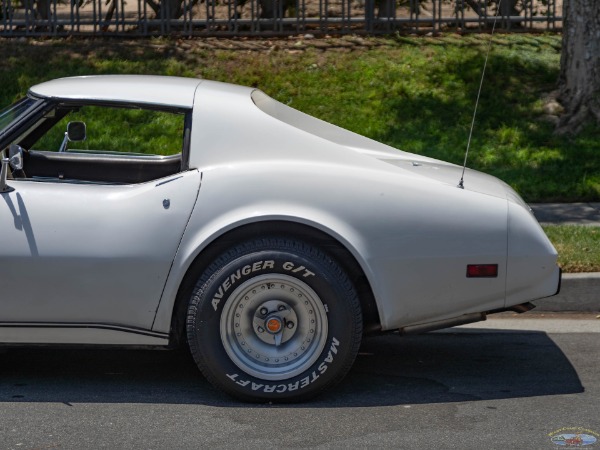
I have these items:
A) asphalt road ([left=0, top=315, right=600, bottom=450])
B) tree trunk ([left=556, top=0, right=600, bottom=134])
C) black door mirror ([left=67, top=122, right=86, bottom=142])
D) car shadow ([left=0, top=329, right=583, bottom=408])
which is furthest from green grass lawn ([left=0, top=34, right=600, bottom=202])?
black door mirror ([left=67, top=122, right=86, bottom=142])

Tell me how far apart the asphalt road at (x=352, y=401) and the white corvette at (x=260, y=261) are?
264mm

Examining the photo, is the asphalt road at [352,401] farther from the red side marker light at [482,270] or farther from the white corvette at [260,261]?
the red side marker light at [482,270]

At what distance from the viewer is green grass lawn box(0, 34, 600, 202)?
36.6 ft

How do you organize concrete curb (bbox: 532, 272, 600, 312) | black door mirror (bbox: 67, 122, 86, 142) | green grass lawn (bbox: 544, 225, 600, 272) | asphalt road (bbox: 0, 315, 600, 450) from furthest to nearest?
green grass lawn (bbox: 544, 225, 600, 272) → concrete curb (bbox: 532, 272, 600, 312) → black door mirror (bbox: 67, 122, 86, 142) → asphalt road (bbox: 0, 315, 600, 450)

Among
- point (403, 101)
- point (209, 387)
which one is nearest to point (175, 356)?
point (209, 387)

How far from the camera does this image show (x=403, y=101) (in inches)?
479

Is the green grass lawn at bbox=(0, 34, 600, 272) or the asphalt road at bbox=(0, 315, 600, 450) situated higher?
the green grass lawn at bbox=(0, 34, 600, 272)

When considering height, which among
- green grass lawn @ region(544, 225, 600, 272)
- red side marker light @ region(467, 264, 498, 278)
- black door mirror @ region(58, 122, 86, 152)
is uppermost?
black door mirror @ region(58, 122, 86, 152)

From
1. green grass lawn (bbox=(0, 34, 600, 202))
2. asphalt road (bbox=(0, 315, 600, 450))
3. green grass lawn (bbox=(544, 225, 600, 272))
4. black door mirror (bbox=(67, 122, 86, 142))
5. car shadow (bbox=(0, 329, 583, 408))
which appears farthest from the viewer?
green grass lawn (bbox=(0, 34, 600, 202))

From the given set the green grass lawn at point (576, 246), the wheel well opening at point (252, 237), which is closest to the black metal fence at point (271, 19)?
the green grass lawn at point (576, 246)

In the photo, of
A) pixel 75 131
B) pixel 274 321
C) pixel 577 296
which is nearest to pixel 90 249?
pixel 274 321

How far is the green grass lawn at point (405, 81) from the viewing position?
11170 mm

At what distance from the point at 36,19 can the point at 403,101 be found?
4.97 m

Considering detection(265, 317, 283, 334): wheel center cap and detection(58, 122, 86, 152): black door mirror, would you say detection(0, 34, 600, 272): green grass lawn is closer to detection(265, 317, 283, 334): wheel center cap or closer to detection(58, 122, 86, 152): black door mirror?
detection(58, 122, 86, 152): black door mirror
